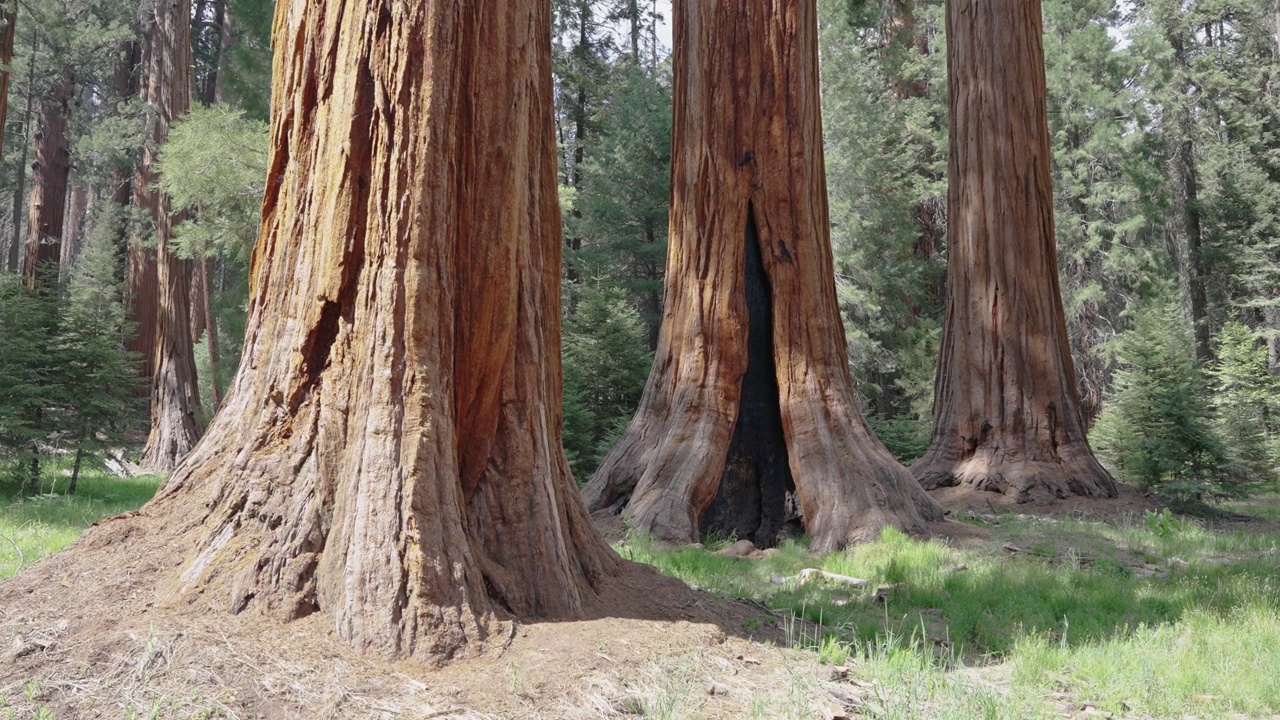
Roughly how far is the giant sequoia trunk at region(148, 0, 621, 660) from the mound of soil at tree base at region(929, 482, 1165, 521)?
562 centimetres

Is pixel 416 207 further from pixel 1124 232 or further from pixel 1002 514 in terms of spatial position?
pixel 1124 232

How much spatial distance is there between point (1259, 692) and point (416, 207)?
390 centimetres

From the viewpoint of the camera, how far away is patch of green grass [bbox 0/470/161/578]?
18.3 feet

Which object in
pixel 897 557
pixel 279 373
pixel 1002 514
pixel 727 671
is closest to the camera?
pixel 727 671

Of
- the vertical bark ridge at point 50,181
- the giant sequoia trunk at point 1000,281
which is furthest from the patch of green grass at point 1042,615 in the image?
the vertical bark ridge at point 50,181

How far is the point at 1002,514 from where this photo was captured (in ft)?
28.4

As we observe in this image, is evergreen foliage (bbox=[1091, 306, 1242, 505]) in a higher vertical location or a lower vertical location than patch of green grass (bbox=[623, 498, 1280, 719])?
higher

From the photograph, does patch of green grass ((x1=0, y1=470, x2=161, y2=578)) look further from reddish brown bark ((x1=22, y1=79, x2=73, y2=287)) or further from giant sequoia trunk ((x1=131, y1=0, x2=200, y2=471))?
reddish brown bark ((x1=22, y1=79, x2=73, y2=287))

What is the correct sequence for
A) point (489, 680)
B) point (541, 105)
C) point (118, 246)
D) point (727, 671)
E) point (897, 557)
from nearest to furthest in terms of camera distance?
point (489, 680) < point (727, 671) < point (541, 105) < point (897, 557) < point (118, 246)

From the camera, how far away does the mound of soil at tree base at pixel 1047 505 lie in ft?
28.5

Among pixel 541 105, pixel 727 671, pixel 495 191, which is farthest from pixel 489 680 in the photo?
pixel 541 105

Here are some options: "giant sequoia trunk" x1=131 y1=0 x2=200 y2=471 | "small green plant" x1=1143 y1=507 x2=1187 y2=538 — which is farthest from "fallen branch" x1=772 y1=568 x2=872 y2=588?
"giant sequoia trunk" x1=131 y1=0 x2=200 y2=471

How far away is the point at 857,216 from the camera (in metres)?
19.9

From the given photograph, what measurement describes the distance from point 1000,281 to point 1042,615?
20.0 ft
